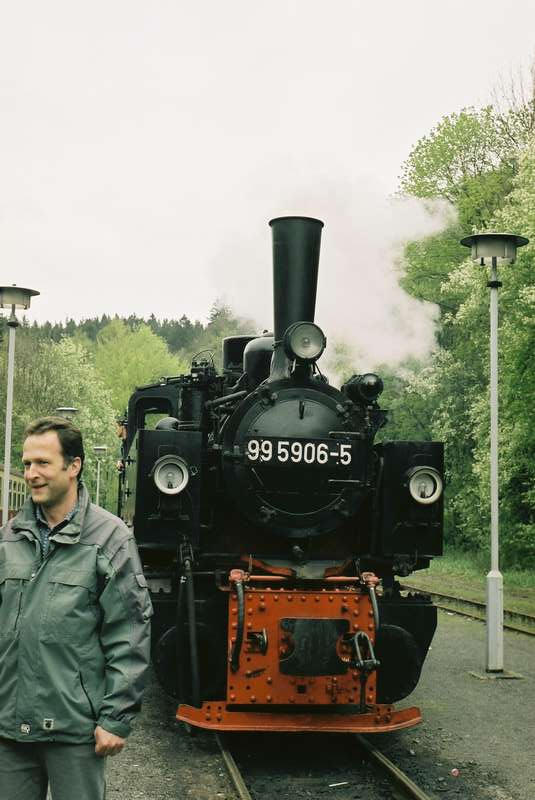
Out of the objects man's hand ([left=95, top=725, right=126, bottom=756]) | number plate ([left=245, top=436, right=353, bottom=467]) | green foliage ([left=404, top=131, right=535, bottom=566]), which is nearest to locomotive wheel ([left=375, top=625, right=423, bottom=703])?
number plate ([left=245, top=436, right=353, bottom=467])

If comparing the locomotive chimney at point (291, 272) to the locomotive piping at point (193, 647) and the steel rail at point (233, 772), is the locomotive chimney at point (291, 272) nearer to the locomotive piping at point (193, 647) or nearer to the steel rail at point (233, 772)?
the locomotive piping at point (193, 647)

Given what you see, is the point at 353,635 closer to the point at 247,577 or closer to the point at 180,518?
the point at 247,577

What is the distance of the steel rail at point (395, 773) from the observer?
15.1ft

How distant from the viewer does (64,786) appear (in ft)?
9.01

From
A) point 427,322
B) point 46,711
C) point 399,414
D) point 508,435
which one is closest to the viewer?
point 46,711

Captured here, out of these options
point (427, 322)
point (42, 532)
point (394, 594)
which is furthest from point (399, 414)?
point (42, 532)

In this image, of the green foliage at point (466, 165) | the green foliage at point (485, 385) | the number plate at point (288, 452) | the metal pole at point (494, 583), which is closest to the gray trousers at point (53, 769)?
the number plate at point (288, 452)

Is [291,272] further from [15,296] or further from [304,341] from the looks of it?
[15,296]

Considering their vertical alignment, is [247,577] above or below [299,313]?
below

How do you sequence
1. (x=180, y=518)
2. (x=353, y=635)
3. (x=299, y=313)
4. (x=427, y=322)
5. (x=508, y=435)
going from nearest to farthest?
(x=353, y=635)
(x=180, y=518)
(x=299, y=313)
(x=508, y=435)
(x=427, y=322)

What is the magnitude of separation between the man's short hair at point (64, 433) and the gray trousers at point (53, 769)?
892 mm

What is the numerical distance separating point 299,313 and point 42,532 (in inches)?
138

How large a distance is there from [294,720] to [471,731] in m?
1.51

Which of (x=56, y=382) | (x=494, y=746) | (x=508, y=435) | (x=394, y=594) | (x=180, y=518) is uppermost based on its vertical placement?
(x=56, y=382)
